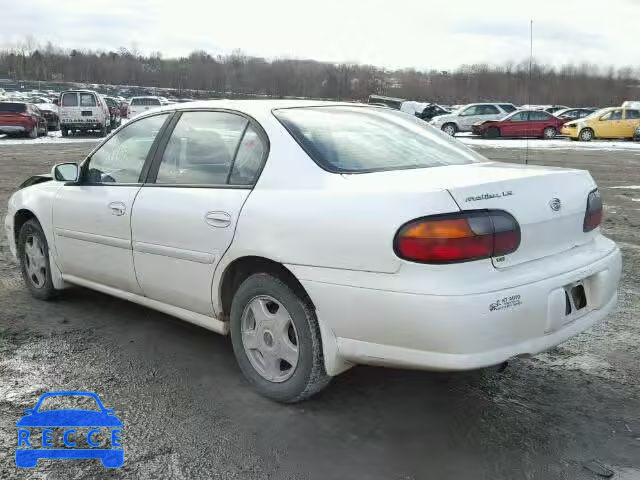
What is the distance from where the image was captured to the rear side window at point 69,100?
26.7 meters

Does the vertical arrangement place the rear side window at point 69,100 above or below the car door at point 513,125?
above

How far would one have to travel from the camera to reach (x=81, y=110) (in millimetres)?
26719

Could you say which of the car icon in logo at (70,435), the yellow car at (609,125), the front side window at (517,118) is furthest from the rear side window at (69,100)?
the car icon in logo at (70,435)

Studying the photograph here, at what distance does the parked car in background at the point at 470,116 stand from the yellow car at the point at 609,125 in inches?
143

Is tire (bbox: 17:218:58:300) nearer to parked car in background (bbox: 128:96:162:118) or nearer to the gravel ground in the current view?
the gravel ground

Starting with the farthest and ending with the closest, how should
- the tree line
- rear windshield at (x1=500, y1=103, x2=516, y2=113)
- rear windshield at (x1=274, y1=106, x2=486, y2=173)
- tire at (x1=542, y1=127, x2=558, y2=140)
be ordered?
the tree line < rear windshield at (x1=500, y1=103, x2=516, y2=113) < tire at (x1=542, y1=127, x2=558, y2=140) < rear windshield at (x1=274, y1=106, x2=486, y2=173)

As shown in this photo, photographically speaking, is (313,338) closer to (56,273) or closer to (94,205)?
(94,205)

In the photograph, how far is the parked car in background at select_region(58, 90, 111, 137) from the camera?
1049 inches

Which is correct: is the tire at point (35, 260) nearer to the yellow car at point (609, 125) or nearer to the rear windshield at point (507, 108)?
the yellow car at point (609, 125)

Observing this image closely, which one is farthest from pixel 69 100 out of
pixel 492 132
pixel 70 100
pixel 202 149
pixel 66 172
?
pixel 202 149

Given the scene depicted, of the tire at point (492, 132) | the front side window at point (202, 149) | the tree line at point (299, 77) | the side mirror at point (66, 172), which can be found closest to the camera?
the front side window at point (202, 149)

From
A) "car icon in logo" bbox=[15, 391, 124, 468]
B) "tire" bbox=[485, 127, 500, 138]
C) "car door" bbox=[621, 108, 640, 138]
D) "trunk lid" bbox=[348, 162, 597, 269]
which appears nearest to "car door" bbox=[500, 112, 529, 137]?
"tire" bbox=[485, 127, 500, 138]

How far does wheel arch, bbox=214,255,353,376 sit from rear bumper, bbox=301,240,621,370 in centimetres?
4

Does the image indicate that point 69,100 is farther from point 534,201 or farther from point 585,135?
point 534,201
